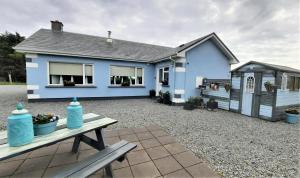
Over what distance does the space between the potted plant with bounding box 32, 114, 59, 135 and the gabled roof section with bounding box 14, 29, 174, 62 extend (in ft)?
24.9

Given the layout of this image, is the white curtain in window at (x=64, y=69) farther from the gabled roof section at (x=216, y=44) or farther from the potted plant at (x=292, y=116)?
the potted plant at (x=292, y=116)

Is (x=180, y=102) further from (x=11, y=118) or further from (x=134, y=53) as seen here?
(x=11, y=118)

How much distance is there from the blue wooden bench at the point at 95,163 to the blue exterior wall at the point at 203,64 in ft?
22.1

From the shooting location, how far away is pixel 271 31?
6.86m

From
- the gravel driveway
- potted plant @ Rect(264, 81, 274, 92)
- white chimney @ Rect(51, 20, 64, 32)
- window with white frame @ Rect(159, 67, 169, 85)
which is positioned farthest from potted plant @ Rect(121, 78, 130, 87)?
potted plant @ Rect(264, 81, 274, 92)

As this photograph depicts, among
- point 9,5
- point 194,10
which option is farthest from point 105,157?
point 9,5

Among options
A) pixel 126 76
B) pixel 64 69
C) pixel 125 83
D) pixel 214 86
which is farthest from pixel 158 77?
pixel 64 69

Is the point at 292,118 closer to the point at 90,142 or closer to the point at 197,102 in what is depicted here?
the point at 197,102

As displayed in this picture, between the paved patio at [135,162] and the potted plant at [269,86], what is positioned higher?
the potted plant at [269,86]

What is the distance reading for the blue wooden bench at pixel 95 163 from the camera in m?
1.41

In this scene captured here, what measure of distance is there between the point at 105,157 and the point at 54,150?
1.67 metres

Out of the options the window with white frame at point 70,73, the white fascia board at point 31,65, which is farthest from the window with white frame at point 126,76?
the white fascia board at point 31,65

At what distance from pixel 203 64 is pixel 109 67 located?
246 inches

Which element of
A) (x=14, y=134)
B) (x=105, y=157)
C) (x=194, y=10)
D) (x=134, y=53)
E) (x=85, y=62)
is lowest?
(x=105, y=157)
